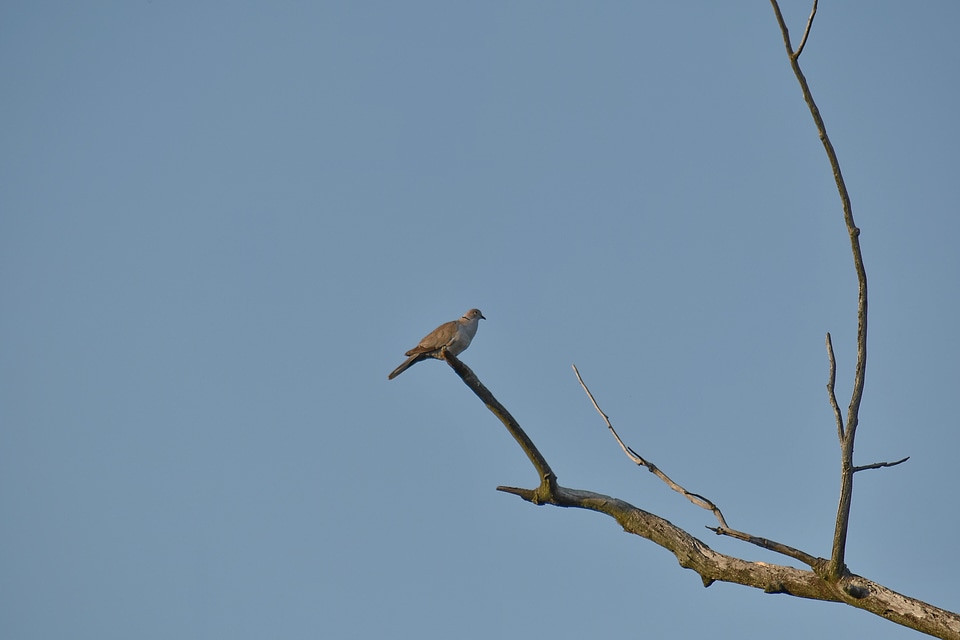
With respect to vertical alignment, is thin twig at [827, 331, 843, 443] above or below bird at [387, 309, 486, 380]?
below

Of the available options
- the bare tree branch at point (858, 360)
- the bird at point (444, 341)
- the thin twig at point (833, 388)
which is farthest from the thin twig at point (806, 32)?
the bird at point (444, 341)

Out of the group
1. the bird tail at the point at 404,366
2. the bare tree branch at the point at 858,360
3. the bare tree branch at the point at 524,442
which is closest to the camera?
the bare tree branch at the point at 858,360

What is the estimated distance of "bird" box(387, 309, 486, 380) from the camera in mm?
9656

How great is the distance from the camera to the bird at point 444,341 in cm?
966

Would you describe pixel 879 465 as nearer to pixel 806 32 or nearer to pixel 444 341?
pixel 806 32

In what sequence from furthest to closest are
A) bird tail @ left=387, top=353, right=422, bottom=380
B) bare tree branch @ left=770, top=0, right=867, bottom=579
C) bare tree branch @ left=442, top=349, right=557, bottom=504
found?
bird tail @ left=387, top=353, right=422, bottom=380 → bare tree branch @ left=442, top=349, right=557, bottom=504 → bare tree branch @ left=770, top=0, right=867, bottom=579

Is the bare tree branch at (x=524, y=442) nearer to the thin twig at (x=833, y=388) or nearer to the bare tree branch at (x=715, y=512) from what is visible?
the bare tree branch at (x=715, y=512)

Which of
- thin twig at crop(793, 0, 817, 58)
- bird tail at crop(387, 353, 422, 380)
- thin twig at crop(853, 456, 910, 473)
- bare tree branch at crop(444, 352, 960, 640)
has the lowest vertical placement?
bare tree branch at crop(444, 352, 960, 640)

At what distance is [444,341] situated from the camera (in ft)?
33.6

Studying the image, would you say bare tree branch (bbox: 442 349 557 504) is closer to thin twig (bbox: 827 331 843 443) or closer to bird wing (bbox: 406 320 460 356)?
thin twig (bbox: 827 331 843 443)

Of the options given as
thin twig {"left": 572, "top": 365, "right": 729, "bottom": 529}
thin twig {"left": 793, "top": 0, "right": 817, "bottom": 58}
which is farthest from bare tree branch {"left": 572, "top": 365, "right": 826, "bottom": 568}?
thin twig {"left": 793, "top": 0, "right": 817, "bottom": 58}

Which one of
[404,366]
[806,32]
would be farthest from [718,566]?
[404,366]

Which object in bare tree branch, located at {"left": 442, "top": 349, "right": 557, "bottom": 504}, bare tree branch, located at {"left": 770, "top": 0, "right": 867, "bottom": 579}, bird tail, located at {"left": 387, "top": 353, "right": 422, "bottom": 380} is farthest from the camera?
bird tail, located at {"left": 387, "top": 353, "right": 422, "bottom": 380}

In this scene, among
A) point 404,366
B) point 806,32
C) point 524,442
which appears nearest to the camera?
point 806,32
